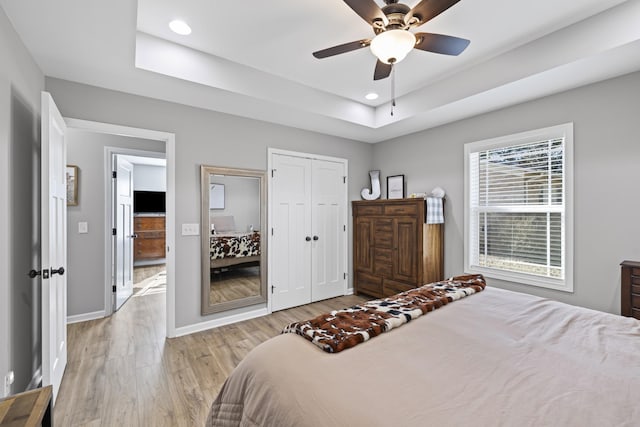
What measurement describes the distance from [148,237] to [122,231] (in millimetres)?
3172

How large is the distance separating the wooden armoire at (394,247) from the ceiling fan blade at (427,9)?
6.81 ft

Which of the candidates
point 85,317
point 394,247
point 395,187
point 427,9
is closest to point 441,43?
point 427,9

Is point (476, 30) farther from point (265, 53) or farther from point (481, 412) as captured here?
point (481, 412)

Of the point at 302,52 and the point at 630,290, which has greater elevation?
the point at 302,52

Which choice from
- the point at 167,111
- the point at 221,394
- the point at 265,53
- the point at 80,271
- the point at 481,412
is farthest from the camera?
the point at 80,271

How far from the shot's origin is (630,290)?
2156 mm

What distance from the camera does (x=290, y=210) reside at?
3.78 m

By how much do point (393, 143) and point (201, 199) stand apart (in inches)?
112

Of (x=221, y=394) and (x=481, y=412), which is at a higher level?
(x=481, y=412)

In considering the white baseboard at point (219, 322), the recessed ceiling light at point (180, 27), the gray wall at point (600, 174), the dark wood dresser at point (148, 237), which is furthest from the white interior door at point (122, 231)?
the gray wall at point (600, 174)

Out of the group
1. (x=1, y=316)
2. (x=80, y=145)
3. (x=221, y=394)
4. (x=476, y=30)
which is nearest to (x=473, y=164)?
(x=476, y=30)

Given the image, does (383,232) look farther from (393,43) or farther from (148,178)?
(148,178)

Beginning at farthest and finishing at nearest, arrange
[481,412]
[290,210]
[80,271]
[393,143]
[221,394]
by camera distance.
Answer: [393,143], [290,210], [80,271], [221,394], [481,412]

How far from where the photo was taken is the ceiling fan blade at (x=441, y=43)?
1771 millimetres
